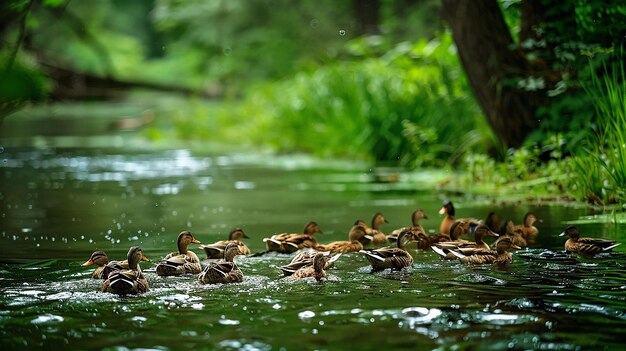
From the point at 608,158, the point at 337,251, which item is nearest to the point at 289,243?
the point at 337,251

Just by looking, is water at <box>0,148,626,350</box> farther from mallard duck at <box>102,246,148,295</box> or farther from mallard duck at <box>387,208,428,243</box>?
mallard duck at <box>387,208,428,243</box>

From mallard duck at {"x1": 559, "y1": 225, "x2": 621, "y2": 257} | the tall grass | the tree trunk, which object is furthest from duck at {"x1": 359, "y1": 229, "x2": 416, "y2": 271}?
the tall grass

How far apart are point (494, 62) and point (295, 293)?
762 centimetres

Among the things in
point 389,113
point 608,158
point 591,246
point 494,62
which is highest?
point 494,62

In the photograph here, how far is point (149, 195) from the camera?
1524 centimetres

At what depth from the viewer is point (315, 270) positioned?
24.6 feet

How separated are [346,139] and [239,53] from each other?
683 inches

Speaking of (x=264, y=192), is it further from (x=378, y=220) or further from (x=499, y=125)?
(x=378, y=220)

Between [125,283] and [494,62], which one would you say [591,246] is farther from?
[494,62]

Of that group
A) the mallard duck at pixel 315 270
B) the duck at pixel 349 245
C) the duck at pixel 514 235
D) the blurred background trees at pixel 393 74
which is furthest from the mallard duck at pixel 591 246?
the blurred background trees at pixel 393 74

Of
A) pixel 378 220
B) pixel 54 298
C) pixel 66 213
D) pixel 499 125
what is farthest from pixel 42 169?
pixel 54 298

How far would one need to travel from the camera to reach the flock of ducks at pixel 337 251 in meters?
7.43

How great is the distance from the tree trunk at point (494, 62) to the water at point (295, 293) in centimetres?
164

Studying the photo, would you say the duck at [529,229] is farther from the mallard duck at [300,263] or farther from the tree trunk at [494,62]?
the tree trunk at [494,62]
